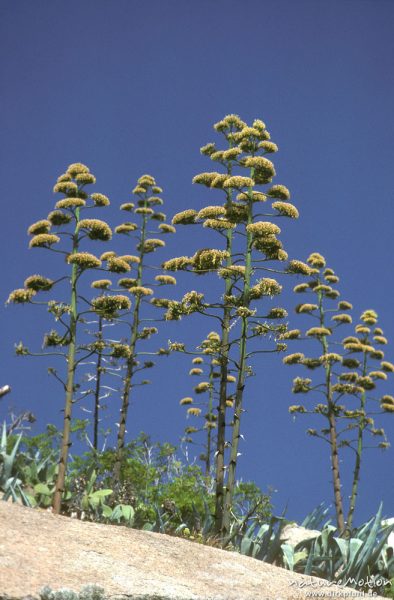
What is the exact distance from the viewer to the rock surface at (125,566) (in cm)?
617

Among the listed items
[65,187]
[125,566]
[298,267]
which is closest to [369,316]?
[298,267]

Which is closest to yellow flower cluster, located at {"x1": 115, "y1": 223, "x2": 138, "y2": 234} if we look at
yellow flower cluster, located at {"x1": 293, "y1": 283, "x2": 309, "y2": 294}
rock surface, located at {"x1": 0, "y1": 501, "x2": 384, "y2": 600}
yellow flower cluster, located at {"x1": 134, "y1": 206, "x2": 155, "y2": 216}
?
yellow flower cluster, located at {"x1": 134, "y1": 206, "x2": 155, "y2": 216}

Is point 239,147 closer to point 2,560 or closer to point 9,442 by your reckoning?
point 9,442

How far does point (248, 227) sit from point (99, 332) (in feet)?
20.9

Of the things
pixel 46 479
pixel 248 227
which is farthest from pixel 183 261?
pixel 46 479

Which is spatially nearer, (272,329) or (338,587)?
(338,587)

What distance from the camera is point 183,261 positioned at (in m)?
11.6

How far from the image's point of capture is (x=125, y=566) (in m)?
6.79

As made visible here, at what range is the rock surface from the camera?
6168 mm

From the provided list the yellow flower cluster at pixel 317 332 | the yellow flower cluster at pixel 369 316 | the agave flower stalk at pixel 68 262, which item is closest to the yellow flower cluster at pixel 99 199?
the agave flower stalk at pixel 68 262

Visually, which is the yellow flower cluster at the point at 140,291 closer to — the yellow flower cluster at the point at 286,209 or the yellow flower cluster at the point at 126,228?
the yellow flower cluster at the point at 126,228

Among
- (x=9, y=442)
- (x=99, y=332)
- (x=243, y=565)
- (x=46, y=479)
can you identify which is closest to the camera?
(x=243, y=565)

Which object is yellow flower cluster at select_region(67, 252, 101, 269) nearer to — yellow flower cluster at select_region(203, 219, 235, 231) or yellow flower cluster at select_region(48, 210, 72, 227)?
yellow flower cluster at select_region(48, 210, 72, 227)

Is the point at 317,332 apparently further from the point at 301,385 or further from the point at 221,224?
the point at 221,224
